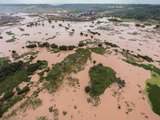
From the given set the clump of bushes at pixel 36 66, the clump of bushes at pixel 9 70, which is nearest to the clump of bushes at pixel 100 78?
the clump of bushes at pixel 36 66

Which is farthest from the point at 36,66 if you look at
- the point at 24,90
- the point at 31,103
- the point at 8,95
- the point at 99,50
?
the point at 99,50

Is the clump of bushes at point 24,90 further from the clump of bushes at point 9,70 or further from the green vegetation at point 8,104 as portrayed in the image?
the clump of bushes at point 9,70

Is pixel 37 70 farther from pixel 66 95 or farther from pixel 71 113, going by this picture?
pixel 71 113

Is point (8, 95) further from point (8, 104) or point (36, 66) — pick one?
point (36, 66)

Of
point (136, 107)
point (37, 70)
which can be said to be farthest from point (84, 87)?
point (37, 70)

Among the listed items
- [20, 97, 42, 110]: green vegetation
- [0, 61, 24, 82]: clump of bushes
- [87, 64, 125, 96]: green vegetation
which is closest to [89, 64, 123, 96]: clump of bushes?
[87, 64, 125, 96]: green vegetation

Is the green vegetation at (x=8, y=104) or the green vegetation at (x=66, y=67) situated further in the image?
the green vegetation at (x=66, y=67)

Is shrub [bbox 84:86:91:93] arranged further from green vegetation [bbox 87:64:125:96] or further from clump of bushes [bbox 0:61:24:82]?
clump of bushes [bbox 0:61:24:82]
